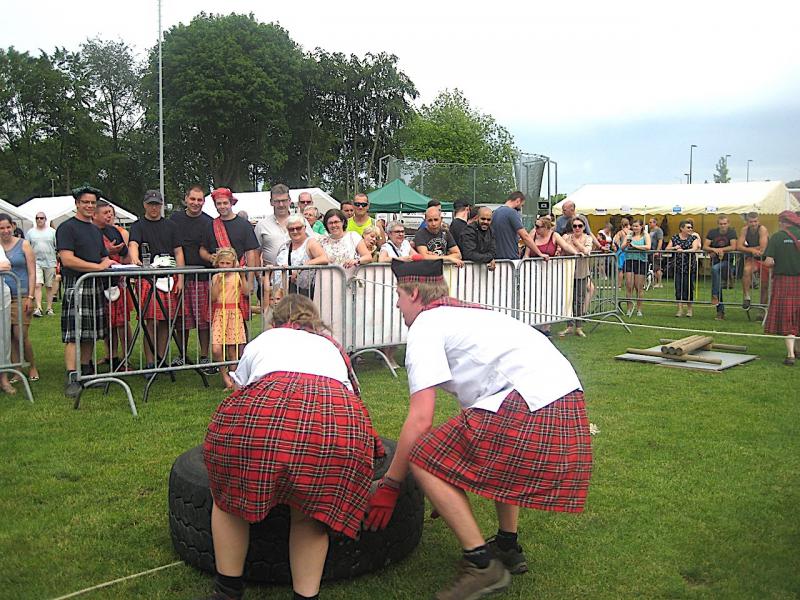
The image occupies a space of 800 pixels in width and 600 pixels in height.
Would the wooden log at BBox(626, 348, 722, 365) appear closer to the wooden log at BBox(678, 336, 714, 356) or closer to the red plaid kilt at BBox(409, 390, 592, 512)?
the wooden log at BBox(678, 336, 714, 356)

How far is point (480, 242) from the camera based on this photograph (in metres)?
9.67

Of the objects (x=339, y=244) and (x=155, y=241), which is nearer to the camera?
(x=155, y=241)

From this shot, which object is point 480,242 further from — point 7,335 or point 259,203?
point 259,203

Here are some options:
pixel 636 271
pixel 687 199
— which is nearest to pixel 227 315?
pixel 636 271

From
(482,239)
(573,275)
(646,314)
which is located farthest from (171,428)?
(646,314)

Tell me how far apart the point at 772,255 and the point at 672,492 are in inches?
231

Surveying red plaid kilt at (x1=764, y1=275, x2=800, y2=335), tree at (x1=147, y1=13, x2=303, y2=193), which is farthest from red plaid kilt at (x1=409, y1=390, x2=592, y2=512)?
tree at (x1=147, y1=13, x2=303, y2=193)

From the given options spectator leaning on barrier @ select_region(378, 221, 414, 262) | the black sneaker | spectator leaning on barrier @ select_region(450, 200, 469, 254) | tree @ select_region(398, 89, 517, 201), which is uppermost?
tree @ select_region(398, 89, 517, 201)

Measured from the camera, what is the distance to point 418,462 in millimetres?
3256

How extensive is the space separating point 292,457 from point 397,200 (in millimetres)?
20014

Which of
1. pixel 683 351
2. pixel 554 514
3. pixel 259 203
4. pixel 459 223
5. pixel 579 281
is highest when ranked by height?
pixel 259 203

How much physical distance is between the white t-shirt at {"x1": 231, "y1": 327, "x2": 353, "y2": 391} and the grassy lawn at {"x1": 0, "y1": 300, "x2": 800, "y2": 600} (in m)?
0.66

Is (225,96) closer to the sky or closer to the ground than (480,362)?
closer to the sky

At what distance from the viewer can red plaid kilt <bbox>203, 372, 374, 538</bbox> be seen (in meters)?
2.98
